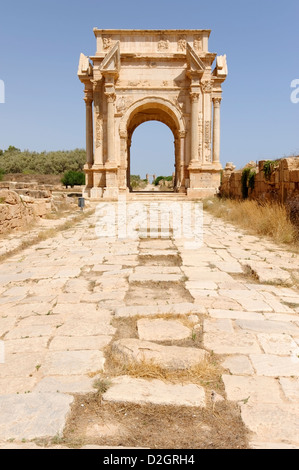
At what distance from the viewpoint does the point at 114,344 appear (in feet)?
9.07

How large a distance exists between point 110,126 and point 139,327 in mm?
15313

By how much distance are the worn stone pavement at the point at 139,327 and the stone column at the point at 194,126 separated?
1172 centimetres

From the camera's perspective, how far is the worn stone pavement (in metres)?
2.04

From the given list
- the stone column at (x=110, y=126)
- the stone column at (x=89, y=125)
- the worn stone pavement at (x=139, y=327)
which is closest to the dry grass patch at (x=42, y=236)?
the worn stone pavement at (x=139, y=327)

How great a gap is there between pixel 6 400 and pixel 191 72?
679 inches

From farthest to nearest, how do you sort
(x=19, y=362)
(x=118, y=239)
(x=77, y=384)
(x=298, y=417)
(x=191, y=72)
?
(x=191, y=72)
(x=118, y=239)
(x=19, y=362)
(x=77, y=384)
(x=298, y=417)

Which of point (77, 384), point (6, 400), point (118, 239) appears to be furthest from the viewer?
point (118, 239)

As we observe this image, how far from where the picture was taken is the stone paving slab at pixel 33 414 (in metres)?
1.84

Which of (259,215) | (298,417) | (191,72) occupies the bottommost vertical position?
(298,417)

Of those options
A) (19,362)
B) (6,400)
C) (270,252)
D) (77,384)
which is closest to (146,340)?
(77,384)

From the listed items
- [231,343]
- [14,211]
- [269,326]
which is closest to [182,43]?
[14,211]

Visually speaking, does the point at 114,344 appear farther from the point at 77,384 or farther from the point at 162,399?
the point at 162,399

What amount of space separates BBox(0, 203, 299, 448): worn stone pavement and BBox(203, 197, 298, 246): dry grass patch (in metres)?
1.16

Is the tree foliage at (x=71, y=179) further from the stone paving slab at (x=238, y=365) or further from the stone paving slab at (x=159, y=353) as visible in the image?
the stone paving slab at (x=238, y=365)
